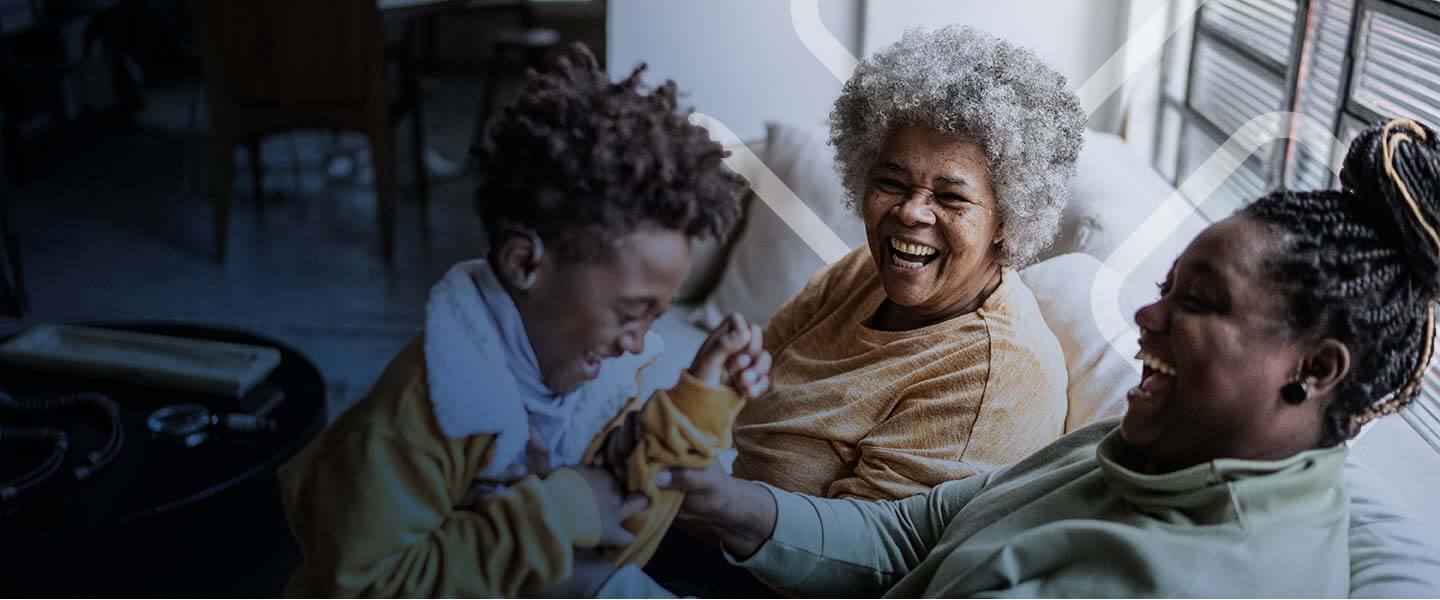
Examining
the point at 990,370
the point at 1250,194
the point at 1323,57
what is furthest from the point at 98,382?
the point at 1323,57

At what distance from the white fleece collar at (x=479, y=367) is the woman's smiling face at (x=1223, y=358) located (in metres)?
0.43

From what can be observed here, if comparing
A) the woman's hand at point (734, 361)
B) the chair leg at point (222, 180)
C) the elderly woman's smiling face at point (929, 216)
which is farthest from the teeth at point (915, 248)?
the chair leg at point (222, 180)

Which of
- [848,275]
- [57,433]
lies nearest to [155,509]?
[57,433]

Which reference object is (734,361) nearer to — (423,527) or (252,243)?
(423,527)

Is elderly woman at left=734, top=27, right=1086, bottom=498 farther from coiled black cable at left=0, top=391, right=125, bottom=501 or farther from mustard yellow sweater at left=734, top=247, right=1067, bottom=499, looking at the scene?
coiled black cable at left=0, top=391, right=125, bottom=501

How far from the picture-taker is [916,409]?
112 centimetres

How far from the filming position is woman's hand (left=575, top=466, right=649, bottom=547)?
766mm

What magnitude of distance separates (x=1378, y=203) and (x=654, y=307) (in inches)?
19.4

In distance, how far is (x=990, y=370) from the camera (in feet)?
3.67

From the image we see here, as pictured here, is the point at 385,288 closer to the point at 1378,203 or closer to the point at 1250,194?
the point at 1250,194

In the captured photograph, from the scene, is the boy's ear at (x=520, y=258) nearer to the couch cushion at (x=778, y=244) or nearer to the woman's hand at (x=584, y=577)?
the woman's hand at (x=584, y=577)

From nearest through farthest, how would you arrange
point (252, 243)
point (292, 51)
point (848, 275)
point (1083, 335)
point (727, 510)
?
point (727, 510) < point (1083, 335) < point (848, 275) < point (292, 51) < point (252, 243)

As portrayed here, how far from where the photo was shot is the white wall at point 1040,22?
1258mm

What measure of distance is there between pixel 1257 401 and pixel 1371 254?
0.40 feet
